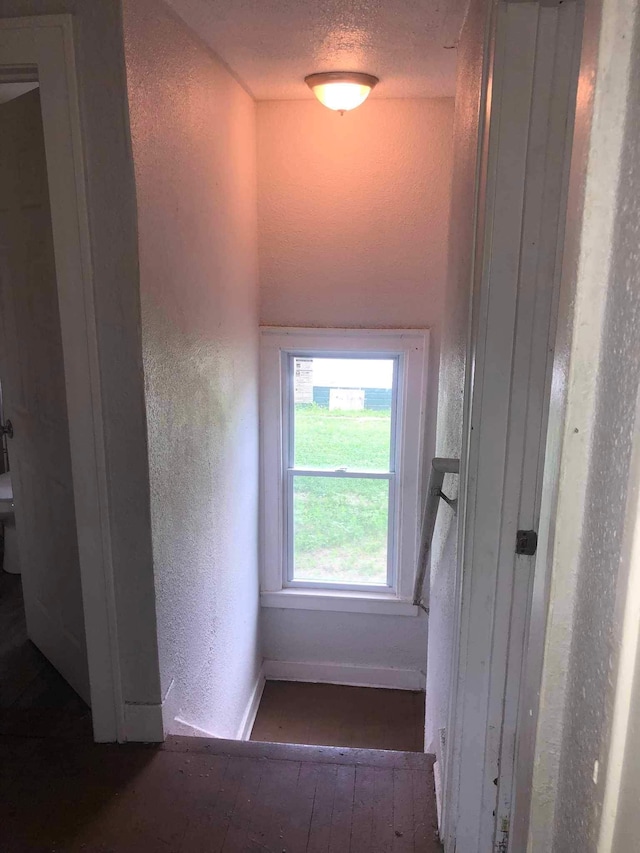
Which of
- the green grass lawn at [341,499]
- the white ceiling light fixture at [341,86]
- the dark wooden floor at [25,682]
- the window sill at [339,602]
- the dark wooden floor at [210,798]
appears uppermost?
the white ceiling light fixture at [341,86]

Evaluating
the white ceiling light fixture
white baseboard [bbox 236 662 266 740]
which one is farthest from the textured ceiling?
white baseboard [bbox 236 662 266 740]

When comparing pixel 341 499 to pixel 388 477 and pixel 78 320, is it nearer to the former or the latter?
pixel 388 477

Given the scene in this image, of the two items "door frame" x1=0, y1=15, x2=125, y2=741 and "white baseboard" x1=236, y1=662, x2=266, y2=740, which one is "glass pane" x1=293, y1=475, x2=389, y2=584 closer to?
"white baseboard" x1=236, y1=662, x2=266, y2=740

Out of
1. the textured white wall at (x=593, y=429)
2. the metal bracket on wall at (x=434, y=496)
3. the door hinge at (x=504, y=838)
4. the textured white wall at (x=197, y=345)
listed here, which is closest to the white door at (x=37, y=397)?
the textured white wall at (x=197, y=345)

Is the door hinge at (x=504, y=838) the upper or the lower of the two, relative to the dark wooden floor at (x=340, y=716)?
upper

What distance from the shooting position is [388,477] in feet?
10.5

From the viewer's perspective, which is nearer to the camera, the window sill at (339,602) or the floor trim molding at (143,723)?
the floor trim molding at (143,723)

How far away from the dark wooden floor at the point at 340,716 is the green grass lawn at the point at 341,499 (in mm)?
580

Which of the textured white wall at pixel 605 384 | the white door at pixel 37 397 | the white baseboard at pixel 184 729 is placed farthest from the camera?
the white baseboard at pixel 184 729

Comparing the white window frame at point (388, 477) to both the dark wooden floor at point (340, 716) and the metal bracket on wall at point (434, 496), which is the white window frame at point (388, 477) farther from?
the metal bracket on wall at point (434, 496)

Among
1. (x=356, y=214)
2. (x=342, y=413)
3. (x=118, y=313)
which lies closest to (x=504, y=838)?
(x=118, y=313)

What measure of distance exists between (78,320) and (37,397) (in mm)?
570

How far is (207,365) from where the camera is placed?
88.6 inches

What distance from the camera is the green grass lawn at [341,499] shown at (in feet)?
10.6
